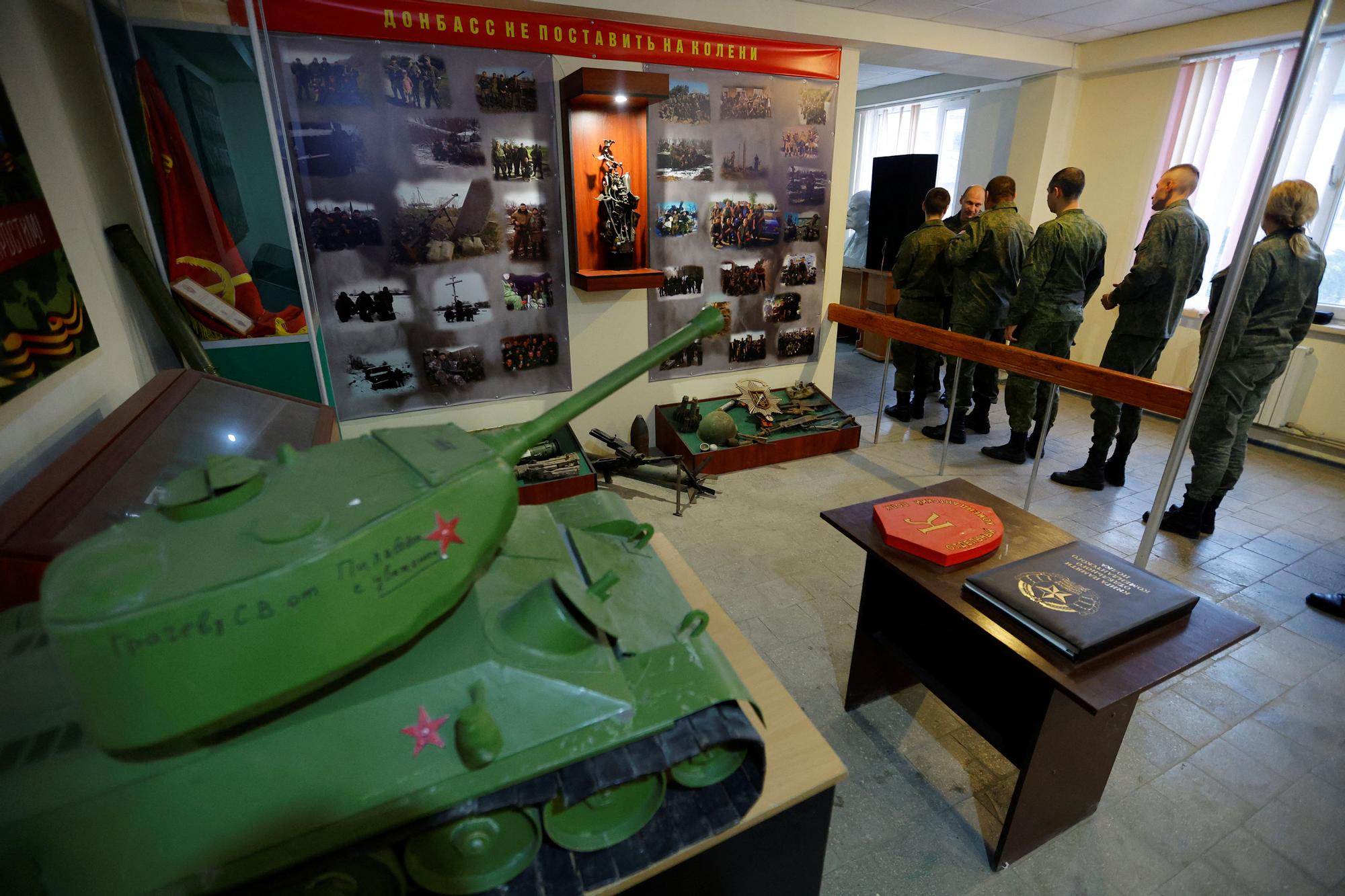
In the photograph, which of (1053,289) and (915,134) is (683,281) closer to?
(1053,289)

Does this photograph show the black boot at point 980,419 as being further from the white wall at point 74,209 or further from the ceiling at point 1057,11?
the white wall at point 74,209

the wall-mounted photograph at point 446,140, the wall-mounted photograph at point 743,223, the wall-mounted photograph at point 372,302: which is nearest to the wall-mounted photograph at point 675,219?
the wall-mounted photograph at point 743,223

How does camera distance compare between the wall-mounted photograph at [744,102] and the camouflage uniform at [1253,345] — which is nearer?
the camouflage uniform at [1253,345]

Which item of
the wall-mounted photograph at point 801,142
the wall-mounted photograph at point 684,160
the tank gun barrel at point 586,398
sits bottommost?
the tank gun barrel at point 586,398

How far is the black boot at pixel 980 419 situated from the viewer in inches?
212

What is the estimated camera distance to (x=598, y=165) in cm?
399

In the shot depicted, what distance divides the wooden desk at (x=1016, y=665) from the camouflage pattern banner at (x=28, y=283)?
2.43 meters

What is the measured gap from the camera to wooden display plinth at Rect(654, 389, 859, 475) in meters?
4.45

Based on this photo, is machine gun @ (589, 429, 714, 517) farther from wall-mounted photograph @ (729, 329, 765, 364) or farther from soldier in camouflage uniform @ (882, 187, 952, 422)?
soldier in camouflage uniform @ (882, 187, 952, 422)

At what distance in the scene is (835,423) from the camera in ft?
16.1

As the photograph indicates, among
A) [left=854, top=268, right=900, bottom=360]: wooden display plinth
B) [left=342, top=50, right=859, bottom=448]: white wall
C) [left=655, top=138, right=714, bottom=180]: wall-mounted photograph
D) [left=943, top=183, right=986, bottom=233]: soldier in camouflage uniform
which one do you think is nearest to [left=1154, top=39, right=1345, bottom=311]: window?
[left=943, top=183, right=986, bottom=233]: soldier in camouflage uniform

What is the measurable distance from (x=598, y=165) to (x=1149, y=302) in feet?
12.1

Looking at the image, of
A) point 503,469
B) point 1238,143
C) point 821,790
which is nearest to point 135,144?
point 503,469

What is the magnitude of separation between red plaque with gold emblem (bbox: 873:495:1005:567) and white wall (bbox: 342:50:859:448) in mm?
2738
